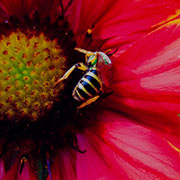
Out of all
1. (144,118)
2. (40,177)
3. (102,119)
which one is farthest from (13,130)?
(144,118)

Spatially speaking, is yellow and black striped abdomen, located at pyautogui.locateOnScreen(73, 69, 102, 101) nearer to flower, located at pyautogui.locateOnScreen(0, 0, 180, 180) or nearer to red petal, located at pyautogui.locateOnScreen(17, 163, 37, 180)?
flower, located at pyautogui.locateOnScreen(0, 0, 180, 180)

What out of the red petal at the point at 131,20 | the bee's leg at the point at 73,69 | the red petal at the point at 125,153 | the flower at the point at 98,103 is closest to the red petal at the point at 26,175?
the flower at the point at 98,103

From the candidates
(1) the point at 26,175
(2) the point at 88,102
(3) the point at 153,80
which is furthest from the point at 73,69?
(1) the point at 26,175

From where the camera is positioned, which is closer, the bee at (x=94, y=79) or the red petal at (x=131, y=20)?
the bee at (x=94, y=79)

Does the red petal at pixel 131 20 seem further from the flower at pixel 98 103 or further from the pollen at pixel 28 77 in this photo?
the pollen at pixel 28 77

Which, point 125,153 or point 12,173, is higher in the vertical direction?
point 12,173

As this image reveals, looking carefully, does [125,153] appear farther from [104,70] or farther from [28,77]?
[28,77]

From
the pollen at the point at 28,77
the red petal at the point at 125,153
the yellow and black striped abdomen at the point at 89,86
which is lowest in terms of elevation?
the red petal at the point at 125,153

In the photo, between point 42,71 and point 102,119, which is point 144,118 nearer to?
point 102,119
